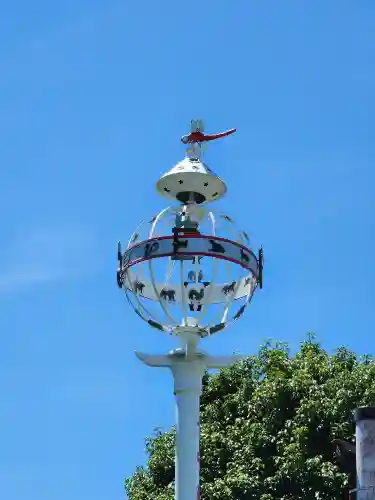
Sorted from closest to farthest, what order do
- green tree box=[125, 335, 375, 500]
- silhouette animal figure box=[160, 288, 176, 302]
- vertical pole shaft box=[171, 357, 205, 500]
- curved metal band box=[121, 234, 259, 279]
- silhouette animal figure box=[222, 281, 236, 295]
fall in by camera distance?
vertical pole shaft box=[171, 357, 205, 500], curved metal band box=[121, 234, 259, 279], silhouette animal figure box=[160, 288, 176, 302], silhouette animal figure box=[222, 281, 236, 295], green tree box=[125, 335, 375, 500]

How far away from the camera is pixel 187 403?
19.4 m

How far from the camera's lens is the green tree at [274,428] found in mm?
31297

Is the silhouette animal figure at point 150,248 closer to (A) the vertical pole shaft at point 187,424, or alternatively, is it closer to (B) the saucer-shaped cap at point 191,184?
(B) the saucer-shaped cap at point 191,184

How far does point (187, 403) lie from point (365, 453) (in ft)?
9.23

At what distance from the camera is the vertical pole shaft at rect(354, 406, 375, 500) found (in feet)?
61.1

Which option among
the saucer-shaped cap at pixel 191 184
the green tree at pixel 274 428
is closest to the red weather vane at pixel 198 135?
the saucer-shaped cap at pixel 191 184

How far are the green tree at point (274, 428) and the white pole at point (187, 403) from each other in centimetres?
1102

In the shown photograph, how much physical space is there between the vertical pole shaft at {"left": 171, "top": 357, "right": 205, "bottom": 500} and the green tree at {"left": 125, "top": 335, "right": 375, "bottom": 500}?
1106cm

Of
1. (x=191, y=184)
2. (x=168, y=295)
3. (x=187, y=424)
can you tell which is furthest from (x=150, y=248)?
(x=187, y=424)

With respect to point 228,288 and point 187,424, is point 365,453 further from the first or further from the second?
point 228,288

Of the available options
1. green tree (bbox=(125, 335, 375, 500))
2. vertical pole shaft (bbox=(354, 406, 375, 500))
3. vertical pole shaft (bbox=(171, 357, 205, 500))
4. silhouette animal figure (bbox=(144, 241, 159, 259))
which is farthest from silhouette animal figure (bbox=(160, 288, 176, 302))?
green tree (bbox=(125, 335, 375, 500))

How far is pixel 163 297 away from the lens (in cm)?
2009

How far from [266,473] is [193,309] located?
43.2 feet

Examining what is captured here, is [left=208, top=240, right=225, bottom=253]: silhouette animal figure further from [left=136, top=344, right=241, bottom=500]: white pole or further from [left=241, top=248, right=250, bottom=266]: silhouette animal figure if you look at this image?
[left=136, top=344, right=241, bottom=500]: white pole
